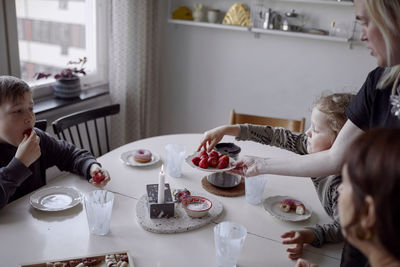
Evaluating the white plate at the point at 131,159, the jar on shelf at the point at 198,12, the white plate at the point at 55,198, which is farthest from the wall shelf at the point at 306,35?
the white plate at the point at 55,198

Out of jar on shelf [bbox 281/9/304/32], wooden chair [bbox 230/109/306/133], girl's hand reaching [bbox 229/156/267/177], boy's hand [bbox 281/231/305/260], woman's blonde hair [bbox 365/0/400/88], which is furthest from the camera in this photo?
jar on shelf [bbox 281/9/304/32]

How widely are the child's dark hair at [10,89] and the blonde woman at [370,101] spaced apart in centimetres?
92

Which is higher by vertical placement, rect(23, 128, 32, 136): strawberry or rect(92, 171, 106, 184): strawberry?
rect(23, 128, 32, 136): strawberry

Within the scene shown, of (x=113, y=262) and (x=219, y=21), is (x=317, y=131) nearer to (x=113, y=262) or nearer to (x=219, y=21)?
(x=113, y=262)

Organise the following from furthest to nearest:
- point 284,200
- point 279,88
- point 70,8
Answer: point 279,88, point 70,8, point 284,200

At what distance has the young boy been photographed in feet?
4.66

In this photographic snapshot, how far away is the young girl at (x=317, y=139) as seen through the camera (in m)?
1.27

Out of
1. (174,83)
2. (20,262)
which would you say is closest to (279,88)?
(174,83)

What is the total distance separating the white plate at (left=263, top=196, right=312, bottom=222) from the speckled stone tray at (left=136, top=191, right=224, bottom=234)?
18cm

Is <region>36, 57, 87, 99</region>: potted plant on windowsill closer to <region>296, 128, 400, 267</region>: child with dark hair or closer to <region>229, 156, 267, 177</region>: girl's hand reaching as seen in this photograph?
<region>229, 156, 267, 177</region>: girl's hand reaching

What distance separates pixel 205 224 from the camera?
1.36 meters

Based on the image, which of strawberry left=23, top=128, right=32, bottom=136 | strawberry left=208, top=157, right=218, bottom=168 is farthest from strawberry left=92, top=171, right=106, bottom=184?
strawberry left=208, top=157, right=218, bottom=168

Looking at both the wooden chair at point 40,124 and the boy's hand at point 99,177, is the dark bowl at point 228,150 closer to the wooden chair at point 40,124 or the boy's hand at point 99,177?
the boy's hand at point 99,177

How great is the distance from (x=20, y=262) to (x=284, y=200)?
3.07ft
